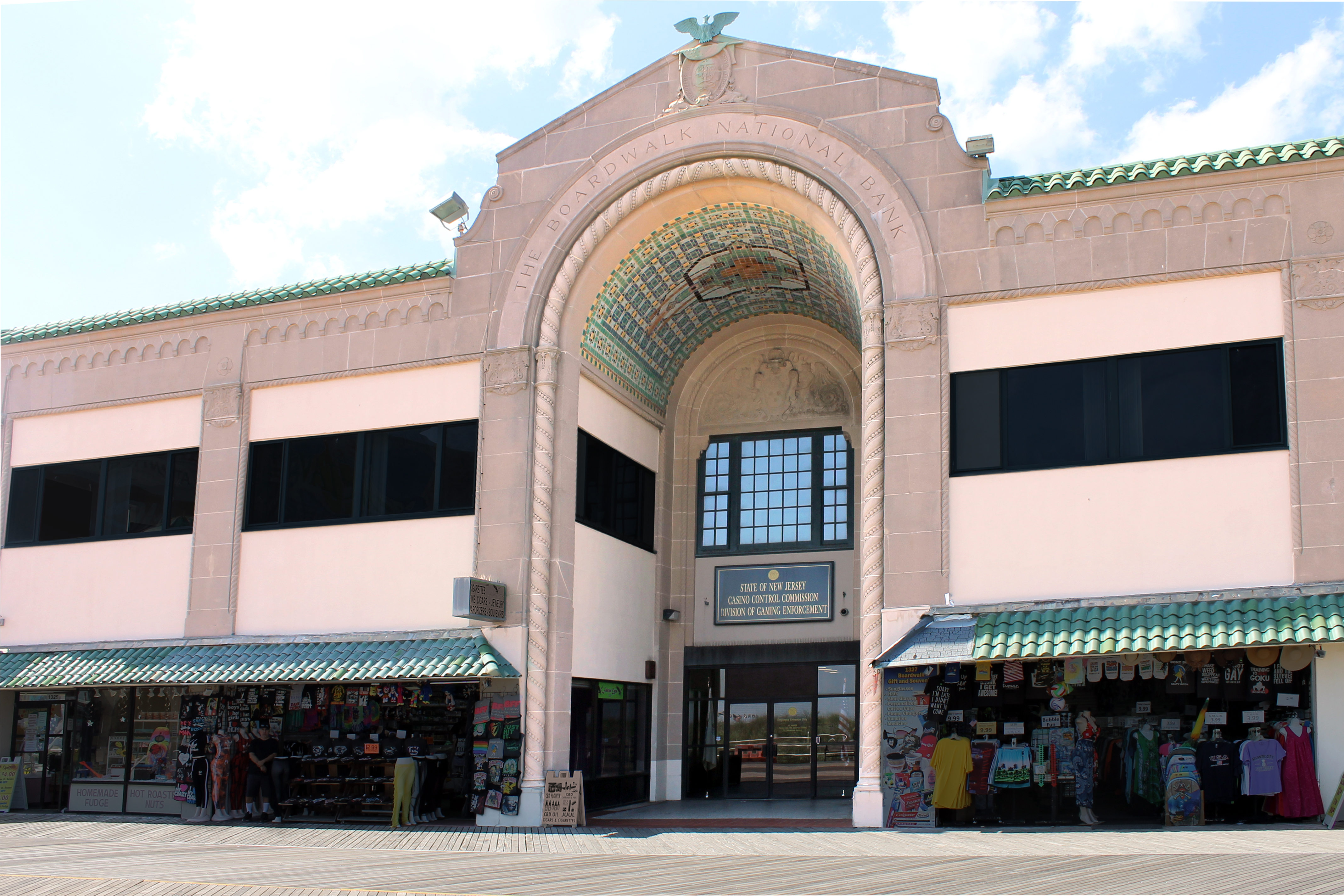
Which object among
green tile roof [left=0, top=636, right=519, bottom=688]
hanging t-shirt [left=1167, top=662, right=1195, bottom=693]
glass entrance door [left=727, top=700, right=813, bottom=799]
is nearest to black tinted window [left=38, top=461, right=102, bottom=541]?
green tile roof [left=0, top=636, right=519, bottom=688]

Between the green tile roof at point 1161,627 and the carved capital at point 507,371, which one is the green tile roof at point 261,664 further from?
the green tile roof at point 1161,627

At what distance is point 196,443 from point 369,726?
18.4 ft

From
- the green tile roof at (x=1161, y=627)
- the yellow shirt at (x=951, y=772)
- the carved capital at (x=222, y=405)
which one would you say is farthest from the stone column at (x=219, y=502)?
the green tile roof at (x=1161, y=627)

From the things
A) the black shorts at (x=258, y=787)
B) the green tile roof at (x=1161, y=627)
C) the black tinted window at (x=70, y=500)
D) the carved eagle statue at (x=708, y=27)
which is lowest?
the black shorts at (x=258, y=787)

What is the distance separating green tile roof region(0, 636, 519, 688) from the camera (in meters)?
16.7

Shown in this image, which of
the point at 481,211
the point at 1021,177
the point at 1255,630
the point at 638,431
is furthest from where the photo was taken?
the point at 638,431

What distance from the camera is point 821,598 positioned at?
20.1 meters

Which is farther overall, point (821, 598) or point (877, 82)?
point (821, 598)

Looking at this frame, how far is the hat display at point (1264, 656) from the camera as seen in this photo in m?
13.8

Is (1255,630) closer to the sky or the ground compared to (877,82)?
closer to the ground

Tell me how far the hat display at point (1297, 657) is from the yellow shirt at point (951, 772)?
3.73m

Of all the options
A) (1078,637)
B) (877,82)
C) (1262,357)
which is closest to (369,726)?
(1078,637)

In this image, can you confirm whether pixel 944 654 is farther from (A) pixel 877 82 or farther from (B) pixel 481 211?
(B) pixel 481 211

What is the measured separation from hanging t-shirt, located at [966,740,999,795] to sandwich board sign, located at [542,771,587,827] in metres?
5.09
